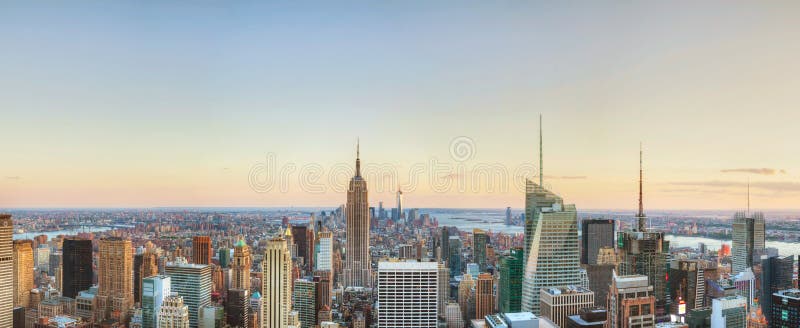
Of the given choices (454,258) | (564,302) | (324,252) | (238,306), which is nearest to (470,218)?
(564,302)

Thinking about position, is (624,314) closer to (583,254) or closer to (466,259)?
(583,254)

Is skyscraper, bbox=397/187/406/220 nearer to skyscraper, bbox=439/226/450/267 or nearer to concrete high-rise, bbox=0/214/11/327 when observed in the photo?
skyscraper, bbox=439/226/450/267

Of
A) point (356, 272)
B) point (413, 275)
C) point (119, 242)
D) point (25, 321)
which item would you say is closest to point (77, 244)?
point (119, 242)

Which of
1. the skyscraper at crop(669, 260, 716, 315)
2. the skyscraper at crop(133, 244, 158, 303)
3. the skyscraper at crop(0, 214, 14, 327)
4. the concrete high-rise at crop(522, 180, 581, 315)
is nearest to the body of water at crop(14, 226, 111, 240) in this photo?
the skyscraper at crop(0, 214, 14, 327)

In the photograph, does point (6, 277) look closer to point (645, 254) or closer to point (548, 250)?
point (548, 250)

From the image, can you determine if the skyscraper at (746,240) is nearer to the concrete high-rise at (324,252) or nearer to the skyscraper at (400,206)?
the skyscraper at (400,206)

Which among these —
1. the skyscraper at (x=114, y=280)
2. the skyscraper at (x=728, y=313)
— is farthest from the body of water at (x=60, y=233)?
the skyscraper at (x=728, y=313)
